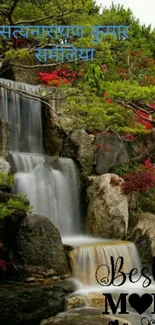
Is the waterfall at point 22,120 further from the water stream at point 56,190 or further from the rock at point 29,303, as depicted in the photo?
the rock at point 29,303

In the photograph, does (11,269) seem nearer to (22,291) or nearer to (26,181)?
(22,291)

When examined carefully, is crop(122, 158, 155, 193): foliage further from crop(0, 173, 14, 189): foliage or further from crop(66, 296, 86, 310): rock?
crop(66, 296, 86, 310): rock

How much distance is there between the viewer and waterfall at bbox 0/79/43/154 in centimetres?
1327

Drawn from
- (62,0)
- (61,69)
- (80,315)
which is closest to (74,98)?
(62,0)

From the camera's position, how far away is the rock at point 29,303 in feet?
23.1

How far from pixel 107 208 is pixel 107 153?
243cm

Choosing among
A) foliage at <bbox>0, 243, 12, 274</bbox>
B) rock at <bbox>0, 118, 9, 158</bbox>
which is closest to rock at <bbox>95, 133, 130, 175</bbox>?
rock at <bbox>0, 118, 9, 158</bbox>

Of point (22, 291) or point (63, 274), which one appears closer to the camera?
point (22, 291)

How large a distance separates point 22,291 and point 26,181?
13.4 feet

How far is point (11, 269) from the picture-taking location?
8.07m

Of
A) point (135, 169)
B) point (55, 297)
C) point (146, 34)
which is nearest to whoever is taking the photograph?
point (55, 297)

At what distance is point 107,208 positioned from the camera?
455 inches

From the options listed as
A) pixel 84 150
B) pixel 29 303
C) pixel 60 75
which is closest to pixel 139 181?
pixel 84 150

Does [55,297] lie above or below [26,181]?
below
